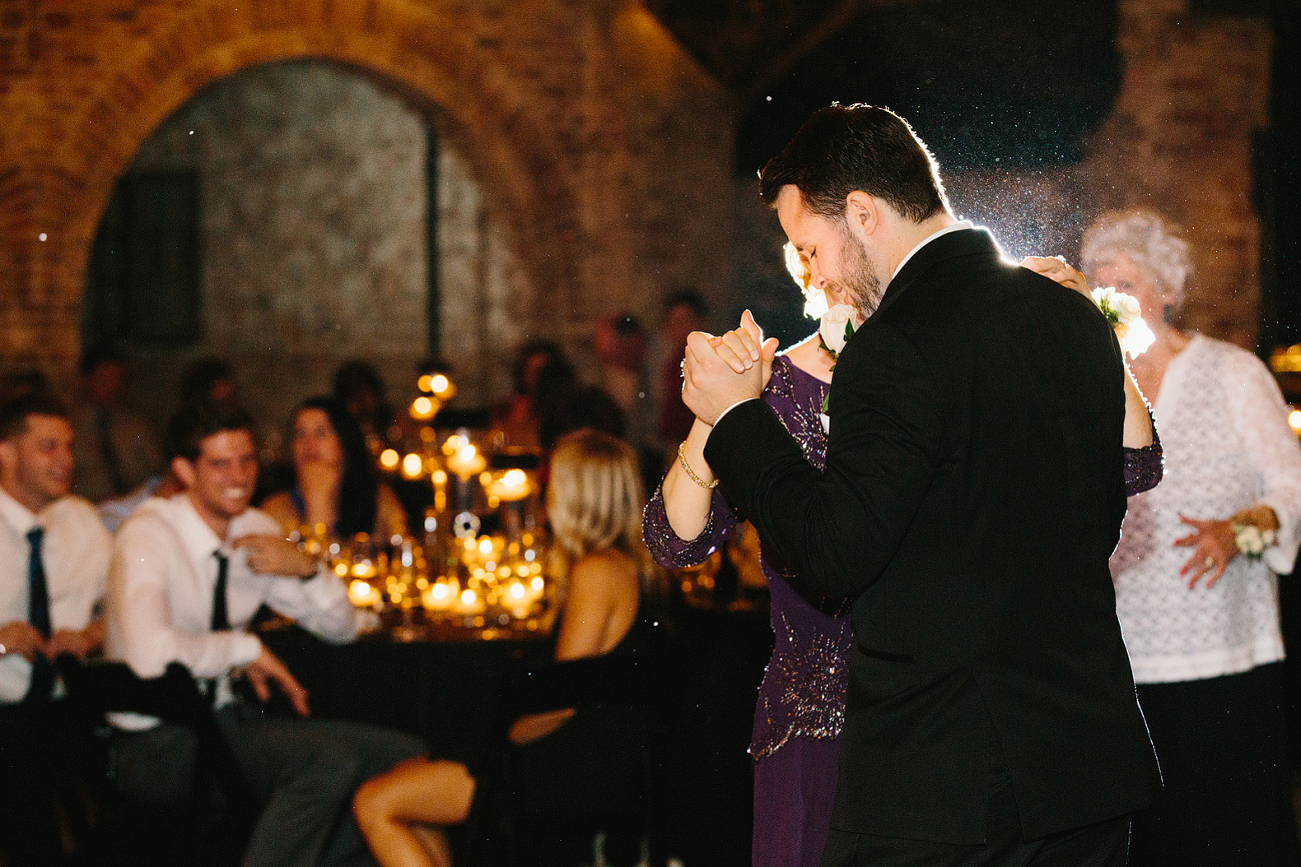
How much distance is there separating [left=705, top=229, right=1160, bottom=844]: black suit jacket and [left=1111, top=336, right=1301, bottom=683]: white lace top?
1372 millimetres

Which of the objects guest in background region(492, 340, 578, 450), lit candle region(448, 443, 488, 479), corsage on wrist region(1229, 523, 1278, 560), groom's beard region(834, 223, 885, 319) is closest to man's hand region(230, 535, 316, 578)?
lit candle region(448, 443, 488, 479)

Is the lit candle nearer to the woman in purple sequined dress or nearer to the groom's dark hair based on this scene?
the woman in purple sequined dress

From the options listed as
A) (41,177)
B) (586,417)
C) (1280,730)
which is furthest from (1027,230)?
(41,177)

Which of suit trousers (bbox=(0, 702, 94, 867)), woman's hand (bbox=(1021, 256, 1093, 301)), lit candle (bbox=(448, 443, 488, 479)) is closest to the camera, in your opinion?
woman's hand (bbox=(1021, 256, 1093, 301))

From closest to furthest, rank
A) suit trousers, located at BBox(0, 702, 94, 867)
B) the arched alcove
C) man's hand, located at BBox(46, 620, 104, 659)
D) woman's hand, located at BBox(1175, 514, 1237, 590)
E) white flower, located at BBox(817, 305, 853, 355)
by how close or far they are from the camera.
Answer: white flower, located at BBox(817, 305, 853, 355), woman's hand, located at BBox(1175, 514, 1237, 590), suit trousers, located at BBox(0, 702, 94, 867), man's hand, located at BBox(46, 620, 104, 659), the arched alcove

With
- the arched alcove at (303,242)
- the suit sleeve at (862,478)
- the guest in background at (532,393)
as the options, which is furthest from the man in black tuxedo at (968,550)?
the arched alcove at (303,242)

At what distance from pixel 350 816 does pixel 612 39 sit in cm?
589

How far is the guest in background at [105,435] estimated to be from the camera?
6.89 metres

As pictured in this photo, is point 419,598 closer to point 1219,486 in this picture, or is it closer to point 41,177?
point 1219,486

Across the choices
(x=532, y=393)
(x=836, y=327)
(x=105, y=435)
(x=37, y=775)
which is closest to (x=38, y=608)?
(x=37, y=775)

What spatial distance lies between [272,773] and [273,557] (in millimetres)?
550

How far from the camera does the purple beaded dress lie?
206 centimetres

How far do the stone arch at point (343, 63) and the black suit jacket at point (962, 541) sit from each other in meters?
6.97

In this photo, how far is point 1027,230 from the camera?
9.36 ft
